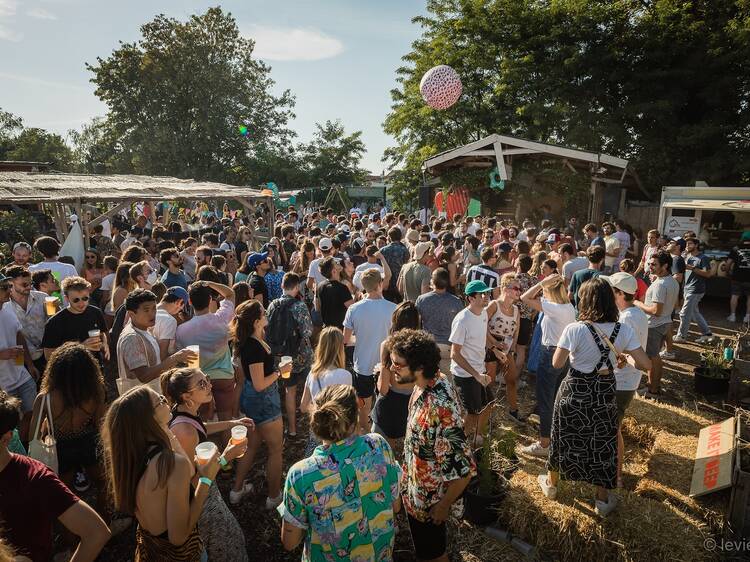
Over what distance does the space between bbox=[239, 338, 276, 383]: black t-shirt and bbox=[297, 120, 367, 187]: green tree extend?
35.4 meters

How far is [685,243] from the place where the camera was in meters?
9.33

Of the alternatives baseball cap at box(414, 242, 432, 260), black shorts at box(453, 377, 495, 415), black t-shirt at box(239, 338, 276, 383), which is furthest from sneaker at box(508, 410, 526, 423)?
black t-shirt at box(239, 338, 276, 383)

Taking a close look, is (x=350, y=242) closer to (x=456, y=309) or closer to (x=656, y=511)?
(x=456, y=309)

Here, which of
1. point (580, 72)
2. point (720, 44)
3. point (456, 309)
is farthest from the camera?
point (580, 72)

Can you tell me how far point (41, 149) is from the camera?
176ft

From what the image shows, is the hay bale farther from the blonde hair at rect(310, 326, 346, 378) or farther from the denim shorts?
the denim shorts

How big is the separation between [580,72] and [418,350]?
829 inches

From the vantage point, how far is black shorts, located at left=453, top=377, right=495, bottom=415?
4465 millimetres

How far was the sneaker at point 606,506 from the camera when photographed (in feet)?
11.4

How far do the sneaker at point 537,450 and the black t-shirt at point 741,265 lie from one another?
297 inches

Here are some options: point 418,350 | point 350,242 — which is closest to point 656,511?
point 418,350

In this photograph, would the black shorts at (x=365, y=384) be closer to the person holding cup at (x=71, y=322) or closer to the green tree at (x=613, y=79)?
the person holding cup at (x=71, y=322)

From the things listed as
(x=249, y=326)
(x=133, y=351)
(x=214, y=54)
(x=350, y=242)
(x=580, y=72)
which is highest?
(x=214, y=54)

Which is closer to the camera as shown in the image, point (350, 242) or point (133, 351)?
point (133, 351)
